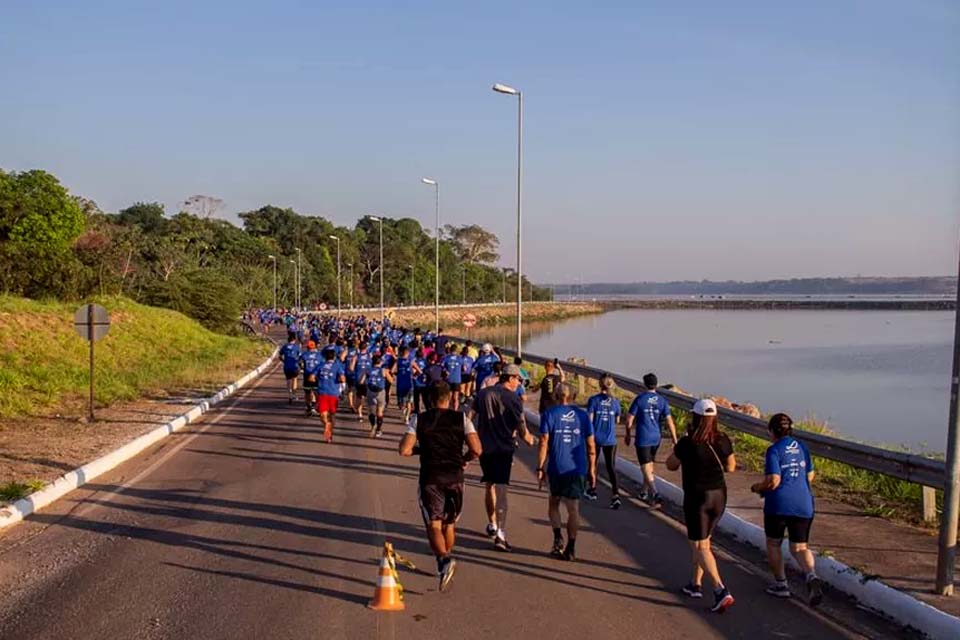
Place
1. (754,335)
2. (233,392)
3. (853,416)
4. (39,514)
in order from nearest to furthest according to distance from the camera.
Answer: (39,514)
(233,392)
(853,416)
(754,335)

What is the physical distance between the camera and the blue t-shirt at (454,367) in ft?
57.7

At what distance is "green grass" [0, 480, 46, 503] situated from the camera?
10.3m

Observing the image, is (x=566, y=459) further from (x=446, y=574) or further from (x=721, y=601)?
(x=721, y=601)

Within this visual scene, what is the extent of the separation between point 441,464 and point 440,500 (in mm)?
293

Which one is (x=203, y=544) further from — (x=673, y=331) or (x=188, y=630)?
(x=673, y=331)

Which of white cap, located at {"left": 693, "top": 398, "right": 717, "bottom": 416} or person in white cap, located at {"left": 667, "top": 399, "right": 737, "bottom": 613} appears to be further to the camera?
white cap, located at {"left": 693, "top": 398, "right": 717, "bottom": 416}

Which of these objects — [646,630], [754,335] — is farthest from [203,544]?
[754,335]

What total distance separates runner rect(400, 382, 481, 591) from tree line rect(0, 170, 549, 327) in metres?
34.3

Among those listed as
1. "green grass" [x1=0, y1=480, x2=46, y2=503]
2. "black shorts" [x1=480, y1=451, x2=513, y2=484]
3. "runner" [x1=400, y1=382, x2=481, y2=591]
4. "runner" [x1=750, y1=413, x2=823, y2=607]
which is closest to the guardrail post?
"runner" [x1=750, y1=413, x2=823, y2=607]

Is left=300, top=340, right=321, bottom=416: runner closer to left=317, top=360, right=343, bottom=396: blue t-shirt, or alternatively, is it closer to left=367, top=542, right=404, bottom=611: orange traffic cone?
left=317, top=360, right=343, bottom=396: blue t-shirt

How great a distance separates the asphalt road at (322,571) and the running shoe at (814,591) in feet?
0.35

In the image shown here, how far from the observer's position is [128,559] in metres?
8.16

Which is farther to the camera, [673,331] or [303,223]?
[303,223]

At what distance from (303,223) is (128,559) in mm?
116433
